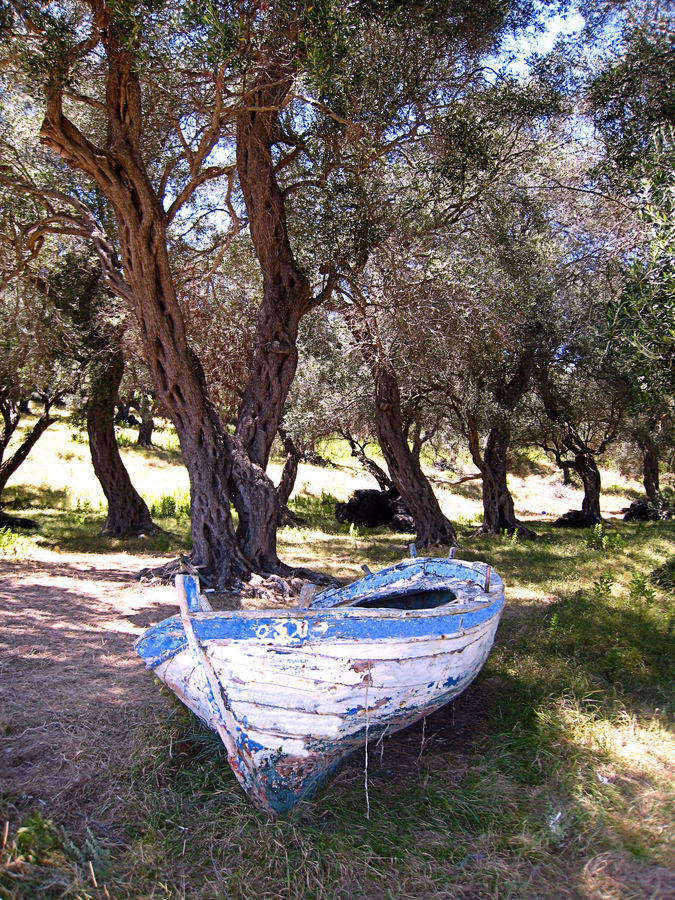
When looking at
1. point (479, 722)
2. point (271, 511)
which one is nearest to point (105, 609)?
point (271, 511)

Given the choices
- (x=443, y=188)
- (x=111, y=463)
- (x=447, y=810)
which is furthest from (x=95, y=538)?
(x=447, y=810)

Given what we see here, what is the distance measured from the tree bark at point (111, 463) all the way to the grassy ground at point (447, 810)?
8.85 meters

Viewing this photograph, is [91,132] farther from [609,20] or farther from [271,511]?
[609,20]

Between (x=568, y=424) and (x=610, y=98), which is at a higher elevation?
(x=610, y=98)

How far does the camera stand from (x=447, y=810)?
3811mm

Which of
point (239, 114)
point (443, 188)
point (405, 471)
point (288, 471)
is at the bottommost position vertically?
point (405, 471)

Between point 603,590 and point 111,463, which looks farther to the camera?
point 111,463

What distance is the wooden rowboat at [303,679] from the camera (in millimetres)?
3564

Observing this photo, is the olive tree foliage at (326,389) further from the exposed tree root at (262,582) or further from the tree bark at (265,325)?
the exposed tree root at (262,582)

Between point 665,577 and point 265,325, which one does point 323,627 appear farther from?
point 665,577

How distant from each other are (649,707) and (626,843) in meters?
1.80

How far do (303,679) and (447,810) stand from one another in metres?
1.15

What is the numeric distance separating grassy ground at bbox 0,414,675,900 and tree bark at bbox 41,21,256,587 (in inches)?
148

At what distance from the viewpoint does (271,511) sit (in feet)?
30.9
